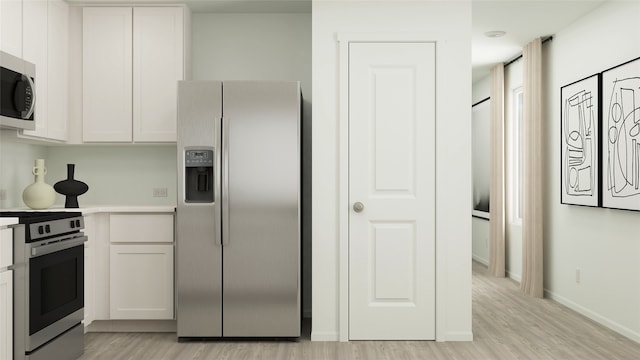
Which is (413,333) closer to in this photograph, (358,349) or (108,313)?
(358,349)

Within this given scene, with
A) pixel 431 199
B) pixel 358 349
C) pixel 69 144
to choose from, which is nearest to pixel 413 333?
pixel 358 349

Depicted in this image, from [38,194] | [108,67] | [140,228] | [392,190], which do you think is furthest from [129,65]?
[392,190]

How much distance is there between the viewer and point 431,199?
11.8ft

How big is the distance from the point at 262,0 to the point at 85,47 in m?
1.47

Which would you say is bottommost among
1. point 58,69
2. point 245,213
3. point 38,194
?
point 245,213

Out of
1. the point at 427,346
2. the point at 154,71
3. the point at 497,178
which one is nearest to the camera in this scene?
the point at 427,346

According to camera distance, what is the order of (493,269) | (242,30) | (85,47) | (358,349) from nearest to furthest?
(358,349) < (85,47) < (242,30) < (493,269)

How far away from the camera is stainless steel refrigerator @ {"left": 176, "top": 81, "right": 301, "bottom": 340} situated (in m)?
3.56

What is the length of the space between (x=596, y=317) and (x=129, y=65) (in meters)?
4.31

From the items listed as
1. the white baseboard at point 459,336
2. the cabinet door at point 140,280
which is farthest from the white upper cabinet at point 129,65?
the white baseboard at point 459,336

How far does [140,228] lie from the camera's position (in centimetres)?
375

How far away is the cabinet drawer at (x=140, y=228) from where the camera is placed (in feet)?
12.3

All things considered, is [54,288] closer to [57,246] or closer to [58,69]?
[57,246]

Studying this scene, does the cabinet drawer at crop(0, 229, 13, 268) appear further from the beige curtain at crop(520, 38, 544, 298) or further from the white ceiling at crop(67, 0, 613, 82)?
the beige curtain at crop(520, 38, 544, 298)
